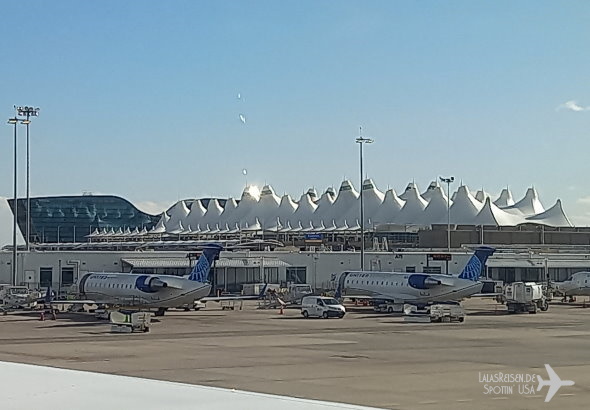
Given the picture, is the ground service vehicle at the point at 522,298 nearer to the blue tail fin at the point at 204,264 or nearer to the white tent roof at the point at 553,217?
the blue tail fin at the point at 204,264

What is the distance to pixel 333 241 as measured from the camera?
6181 inches

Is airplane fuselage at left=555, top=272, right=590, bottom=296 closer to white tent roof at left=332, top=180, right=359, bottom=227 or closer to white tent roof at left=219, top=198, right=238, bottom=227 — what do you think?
white tent roof at left=332, top=180, right=359, bottom=227

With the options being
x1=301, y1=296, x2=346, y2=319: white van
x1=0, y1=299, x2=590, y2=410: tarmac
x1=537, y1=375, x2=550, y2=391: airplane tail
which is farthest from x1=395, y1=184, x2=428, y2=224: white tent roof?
x1=537, y1=375, x2=550, y2=391: airplane tail

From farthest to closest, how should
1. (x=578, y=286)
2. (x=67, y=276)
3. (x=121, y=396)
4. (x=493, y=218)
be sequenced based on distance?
(x=493, y=218), (x=67, y=276), (x=578, y=286), (x=121, y=396)

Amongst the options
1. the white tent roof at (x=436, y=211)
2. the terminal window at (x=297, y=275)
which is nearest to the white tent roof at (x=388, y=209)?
the white tent roof at (x=436, y=211)

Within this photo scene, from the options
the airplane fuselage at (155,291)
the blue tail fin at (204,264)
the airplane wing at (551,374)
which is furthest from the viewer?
the blue tail fin at (204,264)

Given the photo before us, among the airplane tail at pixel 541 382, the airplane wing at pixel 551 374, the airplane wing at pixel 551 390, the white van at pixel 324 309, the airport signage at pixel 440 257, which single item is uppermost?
the airport signage at pixel 440 257

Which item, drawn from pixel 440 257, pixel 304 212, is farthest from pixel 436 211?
pixel 440 257

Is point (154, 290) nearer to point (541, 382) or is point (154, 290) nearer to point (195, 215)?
point (541, 382)

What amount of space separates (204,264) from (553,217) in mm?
104896

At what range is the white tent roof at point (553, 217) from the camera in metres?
150

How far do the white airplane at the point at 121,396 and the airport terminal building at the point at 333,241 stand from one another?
7547cm

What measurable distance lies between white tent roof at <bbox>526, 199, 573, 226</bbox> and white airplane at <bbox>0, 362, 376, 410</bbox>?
480 ft

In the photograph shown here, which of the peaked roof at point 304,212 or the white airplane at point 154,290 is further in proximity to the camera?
the peaked roof at point 304,212
